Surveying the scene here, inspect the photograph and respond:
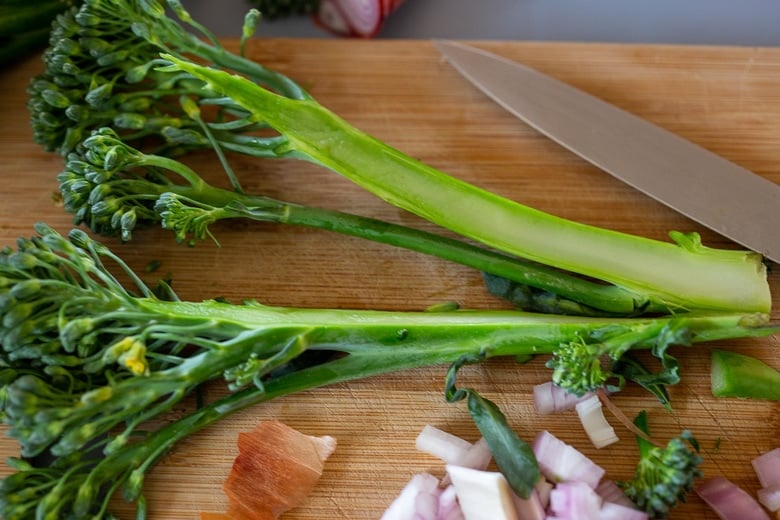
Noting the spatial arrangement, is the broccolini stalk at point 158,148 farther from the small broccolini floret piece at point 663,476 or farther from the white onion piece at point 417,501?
the white onion piece at point 417,501

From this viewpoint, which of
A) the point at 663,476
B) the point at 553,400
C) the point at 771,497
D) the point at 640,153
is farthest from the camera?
the point at 640,153

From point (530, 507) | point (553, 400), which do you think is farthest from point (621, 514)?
point (553, 400)

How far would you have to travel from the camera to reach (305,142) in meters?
1.78

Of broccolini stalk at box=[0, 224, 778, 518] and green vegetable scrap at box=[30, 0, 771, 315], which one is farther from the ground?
green vegetable scrap at box=[30, 0, 771, 315]

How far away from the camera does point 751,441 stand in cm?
167

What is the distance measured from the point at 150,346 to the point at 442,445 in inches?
25.6

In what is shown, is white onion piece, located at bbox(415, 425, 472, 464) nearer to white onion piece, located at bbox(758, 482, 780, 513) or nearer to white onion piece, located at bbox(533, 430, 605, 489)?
white onion piece, located at bbox(533, 430, 605, 489)

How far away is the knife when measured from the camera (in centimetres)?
178

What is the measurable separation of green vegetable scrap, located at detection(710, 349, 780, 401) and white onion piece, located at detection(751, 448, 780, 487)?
125mm

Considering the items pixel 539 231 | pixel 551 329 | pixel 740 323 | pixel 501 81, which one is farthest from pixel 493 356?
pixel 501 81

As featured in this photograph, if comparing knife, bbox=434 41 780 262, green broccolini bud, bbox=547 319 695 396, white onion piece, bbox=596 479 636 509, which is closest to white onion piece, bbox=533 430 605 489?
A: white onion piece, bbox=596 479 636 509

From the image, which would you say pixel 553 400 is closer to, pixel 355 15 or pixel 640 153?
pixel 640 153

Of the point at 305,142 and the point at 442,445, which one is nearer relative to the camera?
the point at 442,445

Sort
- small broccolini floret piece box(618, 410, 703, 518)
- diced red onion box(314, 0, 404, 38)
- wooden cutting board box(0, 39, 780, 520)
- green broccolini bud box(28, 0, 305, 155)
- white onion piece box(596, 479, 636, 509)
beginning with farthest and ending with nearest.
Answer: diced red onion box(314, 0, 404, 38), green broccolini bud box(28, 0, 305, 155), wooden cutting board box(0, 39, 780, 520), white onion piece box(596, 479, 636, 509), small broccolini floret piece box(618, 410, 703, 518)
